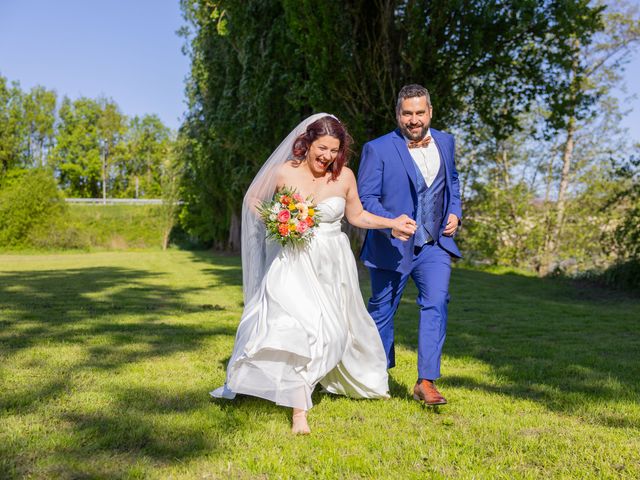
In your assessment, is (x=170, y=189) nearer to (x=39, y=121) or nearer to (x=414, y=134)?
(x=39, y=121)

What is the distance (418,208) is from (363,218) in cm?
44

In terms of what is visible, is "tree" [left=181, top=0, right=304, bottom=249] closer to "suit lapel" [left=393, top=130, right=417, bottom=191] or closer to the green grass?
the green grass

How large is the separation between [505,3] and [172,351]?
12407mm

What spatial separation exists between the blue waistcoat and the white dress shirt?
1.8 inches

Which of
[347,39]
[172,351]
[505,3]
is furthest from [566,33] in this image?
[172,351]

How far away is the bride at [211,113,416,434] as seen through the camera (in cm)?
413

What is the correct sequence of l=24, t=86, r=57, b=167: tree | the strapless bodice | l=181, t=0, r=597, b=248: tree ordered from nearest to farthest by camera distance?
the strapless bodice → l=181, t=0, r=597, b=248: tree → l=24, t=86, r=57, b=167: tree

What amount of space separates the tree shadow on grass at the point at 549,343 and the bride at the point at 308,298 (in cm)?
127

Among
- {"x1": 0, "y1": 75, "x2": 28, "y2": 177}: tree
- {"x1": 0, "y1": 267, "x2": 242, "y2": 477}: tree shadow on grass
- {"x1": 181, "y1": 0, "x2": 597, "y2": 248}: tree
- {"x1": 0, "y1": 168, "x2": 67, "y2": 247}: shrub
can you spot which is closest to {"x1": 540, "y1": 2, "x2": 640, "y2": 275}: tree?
{"x1": 181, "y1": 0, "x2": 597, "y2": 248}: tree

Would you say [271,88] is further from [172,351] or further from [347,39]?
[172,351]

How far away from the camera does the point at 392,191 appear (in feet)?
15.4

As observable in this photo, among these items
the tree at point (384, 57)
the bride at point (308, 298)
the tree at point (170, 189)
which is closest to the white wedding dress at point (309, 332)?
the bride at point (308, 298)

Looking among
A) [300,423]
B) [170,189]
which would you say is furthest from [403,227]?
[170,189]

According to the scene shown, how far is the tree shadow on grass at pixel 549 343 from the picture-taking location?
198 inches
